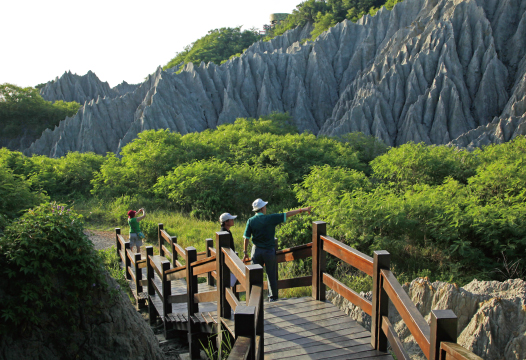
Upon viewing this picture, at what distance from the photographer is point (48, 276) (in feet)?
13.1

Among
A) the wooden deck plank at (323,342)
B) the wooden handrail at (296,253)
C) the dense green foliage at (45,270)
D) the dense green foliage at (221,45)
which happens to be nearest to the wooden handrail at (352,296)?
the wooden deck plank at (323,342)

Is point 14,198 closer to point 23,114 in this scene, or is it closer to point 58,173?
point 58,173

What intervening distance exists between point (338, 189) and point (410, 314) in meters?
9.02

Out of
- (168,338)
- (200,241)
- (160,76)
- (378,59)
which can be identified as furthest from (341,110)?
(168,338)

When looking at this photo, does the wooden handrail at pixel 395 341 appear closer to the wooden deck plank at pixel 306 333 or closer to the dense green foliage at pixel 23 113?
the wooden deck plank at pixel 306 333

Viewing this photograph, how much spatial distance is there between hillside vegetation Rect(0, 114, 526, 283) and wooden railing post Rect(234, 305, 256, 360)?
4093mm

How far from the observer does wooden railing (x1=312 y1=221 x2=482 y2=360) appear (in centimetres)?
232

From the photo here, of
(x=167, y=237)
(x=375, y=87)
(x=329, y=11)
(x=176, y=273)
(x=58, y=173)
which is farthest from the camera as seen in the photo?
(x=329, y=11)

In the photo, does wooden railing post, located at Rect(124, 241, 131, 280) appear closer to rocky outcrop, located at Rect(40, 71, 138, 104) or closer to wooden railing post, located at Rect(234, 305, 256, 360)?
wooden railing post, located at Rect(234, 305, 256, 360)

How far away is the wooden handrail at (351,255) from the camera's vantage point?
382 cm

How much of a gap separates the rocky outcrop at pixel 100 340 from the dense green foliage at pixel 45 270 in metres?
0.14

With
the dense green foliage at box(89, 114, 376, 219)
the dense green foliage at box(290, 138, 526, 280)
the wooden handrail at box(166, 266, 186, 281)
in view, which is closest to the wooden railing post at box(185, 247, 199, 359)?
the wooden handrail at box(166, 266, 186, 281)

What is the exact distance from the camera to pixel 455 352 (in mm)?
2160

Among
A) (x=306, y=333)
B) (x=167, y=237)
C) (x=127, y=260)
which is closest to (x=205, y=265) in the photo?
(x=306, y=333)
